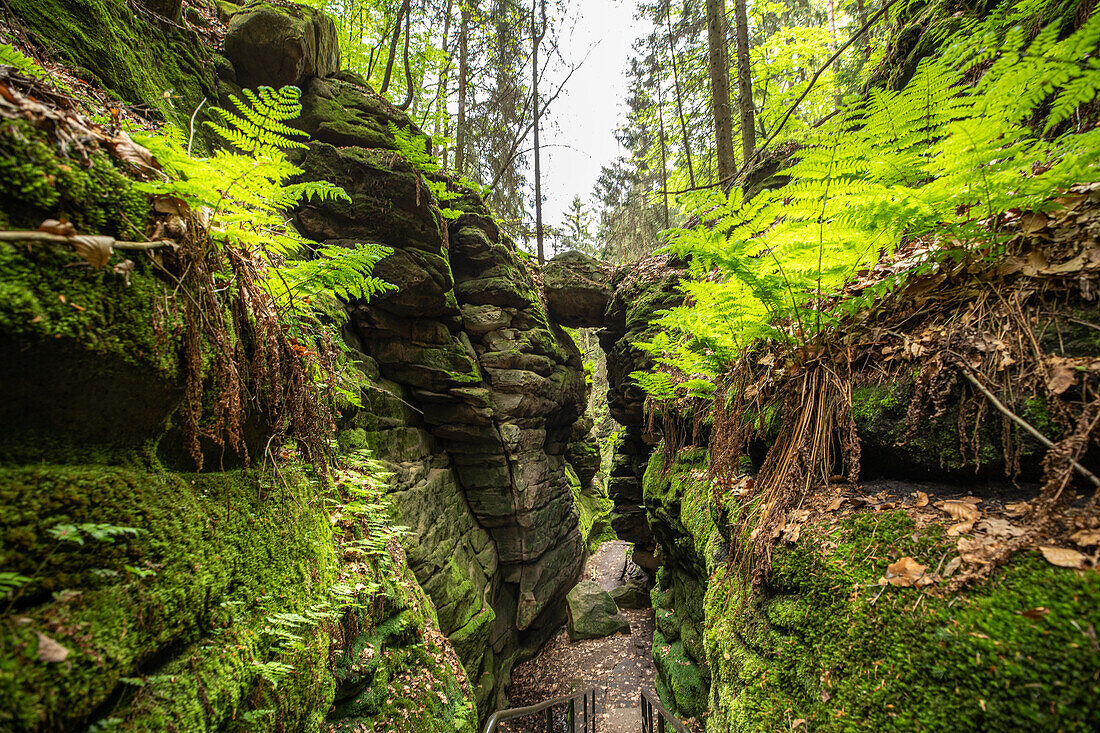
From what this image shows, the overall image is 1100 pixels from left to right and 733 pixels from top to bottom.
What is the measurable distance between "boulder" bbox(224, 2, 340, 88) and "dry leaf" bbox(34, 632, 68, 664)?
24.5 ft

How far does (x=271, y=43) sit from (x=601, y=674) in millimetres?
14238

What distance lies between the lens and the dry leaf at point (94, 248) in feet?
4.03

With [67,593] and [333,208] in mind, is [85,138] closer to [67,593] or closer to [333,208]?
[67,593]

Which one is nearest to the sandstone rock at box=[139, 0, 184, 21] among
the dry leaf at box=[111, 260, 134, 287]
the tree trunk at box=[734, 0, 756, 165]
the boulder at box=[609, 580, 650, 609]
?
the dry leaf at box=[111, 260, 134, 287]

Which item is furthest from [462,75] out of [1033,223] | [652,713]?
[652,713]

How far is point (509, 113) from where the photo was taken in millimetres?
14508

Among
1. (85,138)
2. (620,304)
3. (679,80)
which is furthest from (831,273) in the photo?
(679,80)

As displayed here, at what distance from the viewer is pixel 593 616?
37.5ft

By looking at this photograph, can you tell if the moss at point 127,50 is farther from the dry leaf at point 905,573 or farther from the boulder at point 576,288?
Result: the boulder at point 576,288

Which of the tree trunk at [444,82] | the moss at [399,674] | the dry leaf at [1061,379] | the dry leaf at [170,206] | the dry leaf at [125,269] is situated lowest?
the moss at [399,674]

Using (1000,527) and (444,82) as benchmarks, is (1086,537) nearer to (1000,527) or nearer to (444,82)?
(1000,527)

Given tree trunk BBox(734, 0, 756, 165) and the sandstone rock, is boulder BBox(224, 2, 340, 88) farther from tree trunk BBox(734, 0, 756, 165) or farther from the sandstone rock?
tree trunk BBox(734, 0, 756, 165)

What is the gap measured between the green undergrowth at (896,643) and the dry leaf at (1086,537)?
0.12 meters

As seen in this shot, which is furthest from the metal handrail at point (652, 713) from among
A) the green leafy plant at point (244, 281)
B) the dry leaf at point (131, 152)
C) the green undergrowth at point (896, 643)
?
the dry leaf at point (131, 152)
